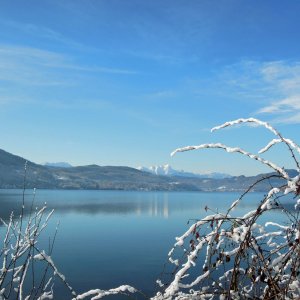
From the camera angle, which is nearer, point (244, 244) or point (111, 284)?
point (244, 244)

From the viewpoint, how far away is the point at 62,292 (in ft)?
94.0

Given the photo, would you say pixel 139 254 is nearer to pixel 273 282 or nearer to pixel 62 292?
pixel 62 292

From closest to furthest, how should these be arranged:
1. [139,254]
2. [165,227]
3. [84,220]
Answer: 1. [139,254]
2. [165,227]
3. [84,220]

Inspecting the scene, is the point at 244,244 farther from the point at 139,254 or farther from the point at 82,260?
the point at 139,254

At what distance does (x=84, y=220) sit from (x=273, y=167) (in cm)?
7347

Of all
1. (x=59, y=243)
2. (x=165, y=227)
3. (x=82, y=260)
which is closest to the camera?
(x=82, y=260)

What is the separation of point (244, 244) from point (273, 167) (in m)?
0.43

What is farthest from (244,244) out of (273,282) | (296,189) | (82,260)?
(82,260)

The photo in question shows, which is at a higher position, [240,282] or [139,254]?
[240,282]

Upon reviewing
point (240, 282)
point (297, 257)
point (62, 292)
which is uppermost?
point (297, 257)

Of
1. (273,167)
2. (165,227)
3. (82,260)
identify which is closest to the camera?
(273,167)

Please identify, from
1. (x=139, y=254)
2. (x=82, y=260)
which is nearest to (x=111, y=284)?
(x=82, y=260)

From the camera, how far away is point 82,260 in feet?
124

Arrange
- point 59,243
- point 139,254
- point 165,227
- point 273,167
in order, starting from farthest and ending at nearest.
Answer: point 165,227, point 59,243, point 139,254, point 273,167
